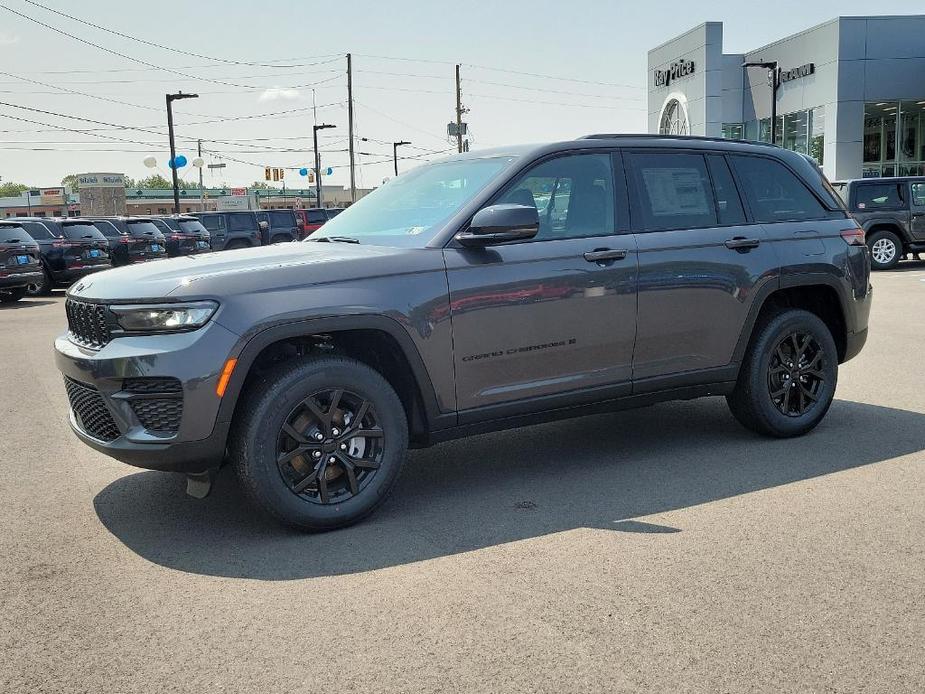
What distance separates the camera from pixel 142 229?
25156 mm

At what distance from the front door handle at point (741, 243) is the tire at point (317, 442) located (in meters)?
2.36

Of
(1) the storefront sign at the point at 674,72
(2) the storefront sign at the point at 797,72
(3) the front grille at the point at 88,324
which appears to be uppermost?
(1) the storefront sign at the point at 674,72

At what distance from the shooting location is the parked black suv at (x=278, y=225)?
3412 cm

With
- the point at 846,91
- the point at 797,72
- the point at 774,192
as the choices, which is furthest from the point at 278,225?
the point at 774,192

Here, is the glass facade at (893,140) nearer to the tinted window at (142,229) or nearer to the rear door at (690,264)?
the tinted window at (142,229)

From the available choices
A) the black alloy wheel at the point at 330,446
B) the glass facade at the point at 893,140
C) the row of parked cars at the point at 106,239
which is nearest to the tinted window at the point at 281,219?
the row of parked cars at the point at 106,239

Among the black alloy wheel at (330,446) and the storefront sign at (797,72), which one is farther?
the storefront sign at (797,72)

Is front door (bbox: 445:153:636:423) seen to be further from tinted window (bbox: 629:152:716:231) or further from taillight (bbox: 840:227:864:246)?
taillight (bbox: 840:227:864:246)

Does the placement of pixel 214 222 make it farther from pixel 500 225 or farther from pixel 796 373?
pixel 500 225

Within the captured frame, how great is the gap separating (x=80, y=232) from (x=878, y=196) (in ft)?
56.9

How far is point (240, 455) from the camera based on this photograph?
420cm

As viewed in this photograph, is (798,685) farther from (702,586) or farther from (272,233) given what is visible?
(272,233)

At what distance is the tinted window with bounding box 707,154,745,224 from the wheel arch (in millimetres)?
2250

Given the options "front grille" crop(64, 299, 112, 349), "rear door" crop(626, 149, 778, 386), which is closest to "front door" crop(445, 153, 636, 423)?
"rear door" crop(626, 149, 778, 386)
